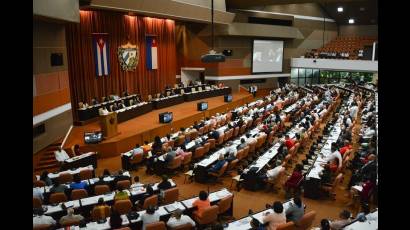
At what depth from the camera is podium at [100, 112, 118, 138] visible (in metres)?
13.9

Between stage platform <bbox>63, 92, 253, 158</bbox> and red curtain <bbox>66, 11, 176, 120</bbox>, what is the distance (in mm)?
3058

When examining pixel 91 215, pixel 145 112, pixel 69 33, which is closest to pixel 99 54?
pixel 69 33

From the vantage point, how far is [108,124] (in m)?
14.1

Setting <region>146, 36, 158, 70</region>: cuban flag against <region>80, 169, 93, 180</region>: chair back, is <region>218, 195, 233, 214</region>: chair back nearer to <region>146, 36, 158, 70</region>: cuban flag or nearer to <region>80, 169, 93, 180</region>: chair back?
<region>80, 169, 93, 180</region>: chair back

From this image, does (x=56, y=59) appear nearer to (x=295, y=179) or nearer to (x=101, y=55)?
(x=101, y=55)

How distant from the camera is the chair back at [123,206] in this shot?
24.8 ft

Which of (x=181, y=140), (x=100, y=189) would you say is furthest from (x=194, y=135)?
(x=100, y=189)

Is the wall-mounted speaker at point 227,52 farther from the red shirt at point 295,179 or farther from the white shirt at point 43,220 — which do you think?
the white shirt at point 43,220
